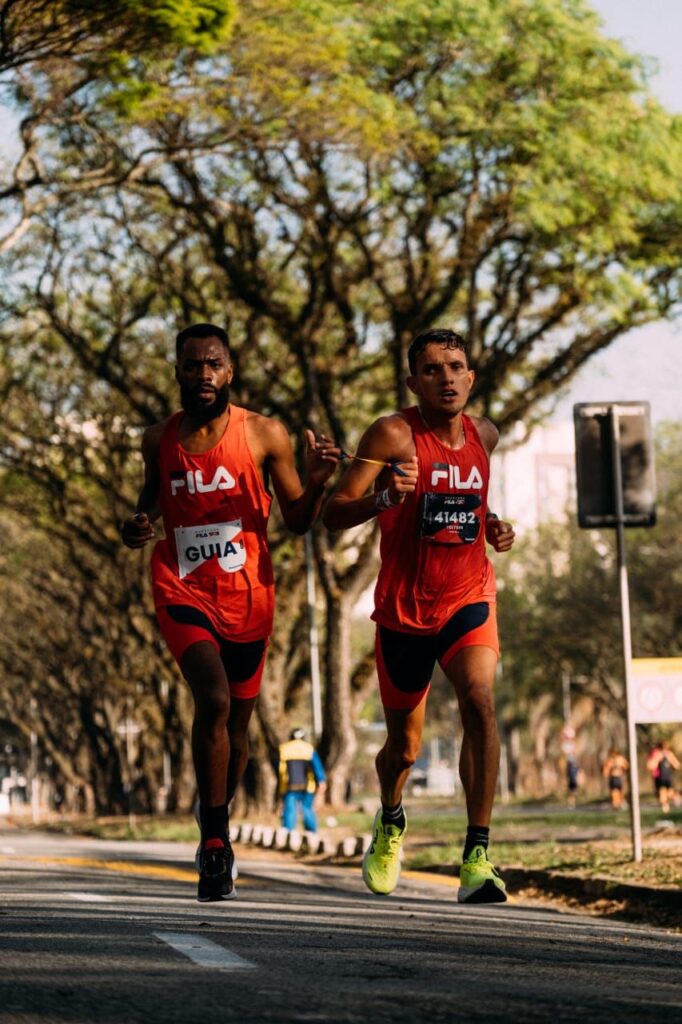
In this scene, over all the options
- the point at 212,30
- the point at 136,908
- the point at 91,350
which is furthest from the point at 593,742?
the point at 136,908

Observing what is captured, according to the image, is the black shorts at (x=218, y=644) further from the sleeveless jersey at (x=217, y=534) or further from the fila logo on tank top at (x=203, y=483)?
the fila logo on tank top at (x=203, y=483)

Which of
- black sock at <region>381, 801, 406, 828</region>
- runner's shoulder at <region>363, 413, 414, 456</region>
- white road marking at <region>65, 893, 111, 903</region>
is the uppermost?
runner's shoulder at <region>363, 413, 414, 456</region>

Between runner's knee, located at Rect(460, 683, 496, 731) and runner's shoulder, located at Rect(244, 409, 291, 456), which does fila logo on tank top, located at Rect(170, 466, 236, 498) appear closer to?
runner's shoulder, located at Rect(244, 409, 291, 456)

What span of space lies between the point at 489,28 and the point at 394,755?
62.6 feet

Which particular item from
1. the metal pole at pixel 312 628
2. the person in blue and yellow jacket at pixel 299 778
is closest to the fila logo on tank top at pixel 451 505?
the person in blue and yellow jacket at pixel 299 778

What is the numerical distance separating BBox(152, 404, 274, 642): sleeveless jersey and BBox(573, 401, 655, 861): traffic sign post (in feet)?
20.7

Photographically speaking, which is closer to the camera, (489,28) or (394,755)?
(394,755)

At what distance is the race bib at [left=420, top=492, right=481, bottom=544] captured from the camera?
8312mm

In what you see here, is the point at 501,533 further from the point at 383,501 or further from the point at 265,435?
the point at 265,435

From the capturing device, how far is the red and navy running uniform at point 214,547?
27.6 ft

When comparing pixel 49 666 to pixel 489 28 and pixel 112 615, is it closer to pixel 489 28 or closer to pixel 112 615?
pixel 112 615

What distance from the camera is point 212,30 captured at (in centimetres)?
2267

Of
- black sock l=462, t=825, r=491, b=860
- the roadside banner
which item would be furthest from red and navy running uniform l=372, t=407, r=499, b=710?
the roadside banner

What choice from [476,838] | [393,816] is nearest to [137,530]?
[393,816]
